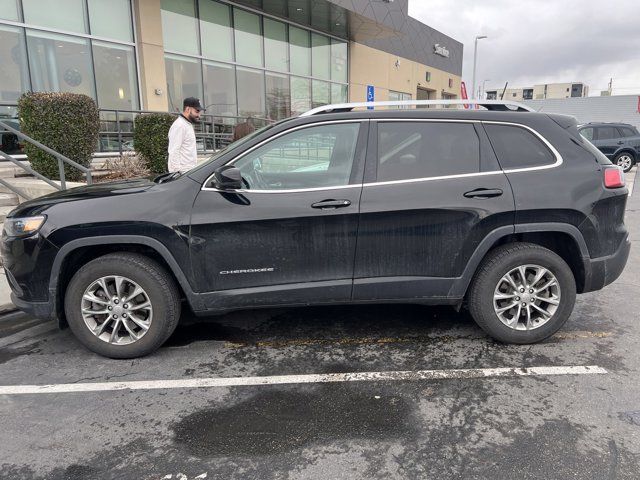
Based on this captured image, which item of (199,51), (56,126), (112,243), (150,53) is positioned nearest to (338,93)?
(199,51)

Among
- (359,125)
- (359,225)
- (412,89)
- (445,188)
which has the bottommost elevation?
(359,225)

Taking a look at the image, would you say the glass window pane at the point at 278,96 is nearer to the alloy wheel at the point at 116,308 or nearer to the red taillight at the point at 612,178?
the alloy wheel at the point at 116,308

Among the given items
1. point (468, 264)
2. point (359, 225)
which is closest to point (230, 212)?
point (359, 225)

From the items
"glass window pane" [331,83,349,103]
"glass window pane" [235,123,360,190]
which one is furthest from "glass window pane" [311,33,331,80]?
"glass window pane" [235,123,360,190]

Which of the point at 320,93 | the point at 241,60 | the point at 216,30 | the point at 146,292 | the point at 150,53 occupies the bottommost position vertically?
the point at 146,292

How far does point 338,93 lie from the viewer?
842 inches

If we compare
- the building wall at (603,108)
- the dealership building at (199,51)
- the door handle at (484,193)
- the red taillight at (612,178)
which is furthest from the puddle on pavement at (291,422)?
the building wall at (603,108)

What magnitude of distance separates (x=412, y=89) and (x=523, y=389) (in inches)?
1109

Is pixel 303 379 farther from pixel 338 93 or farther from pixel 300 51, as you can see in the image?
pixel 338 93

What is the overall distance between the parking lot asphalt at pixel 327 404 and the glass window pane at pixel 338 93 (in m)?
18.1

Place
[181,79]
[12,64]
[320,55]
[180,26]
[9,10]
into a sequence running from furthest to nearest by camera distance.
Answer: [320,55] → [181,79] → [180,26] → [12,64] → [9,10]

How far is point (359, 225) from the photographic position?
347cm

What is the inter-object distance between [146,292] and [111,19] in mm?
11378

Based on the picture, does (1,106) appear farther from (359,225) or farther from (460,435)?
(460,435)
